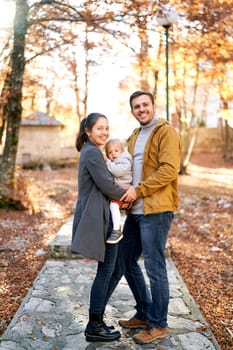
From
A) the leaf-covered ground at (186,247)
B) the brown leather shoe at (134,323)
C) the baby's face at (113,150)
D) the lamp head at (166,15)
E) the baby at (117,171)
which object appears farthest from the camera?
the lamp head at (166,15)

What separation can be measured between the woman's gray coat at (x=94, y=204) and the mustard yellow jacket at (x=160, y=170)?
22 cm

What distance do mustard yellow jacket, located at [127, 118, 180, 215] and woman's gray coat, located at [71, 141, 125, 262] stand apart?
0.22 m

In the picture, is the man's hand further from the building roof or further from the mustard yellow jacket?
the building roof

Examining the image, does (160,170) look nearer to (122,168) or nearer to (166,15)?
(122,168)

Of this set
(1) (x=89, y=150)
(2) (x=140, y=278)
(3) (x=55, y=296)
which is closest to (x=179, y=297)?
(2) (x=140, y=278)

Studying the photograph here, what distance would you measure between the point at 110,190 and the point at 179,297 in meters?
1.76

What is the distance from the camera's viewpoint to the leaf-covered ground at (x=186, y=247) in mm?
4117

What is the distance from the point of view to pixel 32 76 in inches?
404

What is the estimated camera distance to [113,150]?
10.4 ft

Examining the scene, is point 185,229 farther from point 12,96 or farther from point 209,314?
→ point 12,96

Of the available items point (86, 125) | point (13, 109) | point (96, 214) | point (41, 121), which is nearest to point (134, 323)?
point (96, 214)

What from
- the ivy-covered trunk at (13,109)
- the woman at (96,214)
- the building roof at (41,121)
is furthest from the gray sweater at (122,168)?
the building roof at (41,121)

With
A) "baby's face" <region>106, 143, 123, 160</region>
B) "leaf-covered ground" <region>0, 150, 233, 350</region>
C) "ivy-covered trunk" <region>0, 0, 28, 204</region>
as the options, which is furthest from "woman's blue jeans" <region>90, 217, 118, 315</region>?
"ivy-covered trunk" <region>0, 0, 28, 204</region>

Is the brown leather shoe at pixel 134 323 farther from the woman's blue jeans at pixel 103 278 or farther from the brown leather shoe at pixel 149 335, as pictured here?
the woman's blue jeans at pixel 103 278
